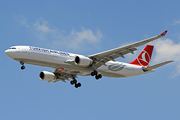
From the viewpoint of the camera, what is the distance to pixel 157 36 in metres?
32.5

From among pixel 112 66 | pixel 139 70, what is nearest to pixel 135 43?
pixel 112 66

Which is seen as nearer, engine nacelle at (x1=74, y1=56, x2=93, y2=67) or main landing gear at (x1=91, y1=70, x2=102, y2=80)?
engine nacelle at (x1=74, y1=56, x2=93, y2=67)

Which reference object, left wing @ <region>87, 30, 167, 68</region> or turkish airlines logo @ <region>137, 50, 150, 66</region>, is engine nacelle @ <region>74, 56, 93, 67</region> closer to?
left wing @ <region>87, 30, 167, 68</region>

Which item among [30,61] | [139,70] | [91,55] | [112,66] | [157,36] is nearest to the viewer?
[157,36]

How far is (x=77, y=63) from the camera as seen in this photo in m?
36.9

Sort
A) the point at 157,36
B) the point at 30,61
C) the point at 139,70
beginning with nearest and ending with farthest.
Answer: the point at 157,36, the point at 30,61, the point at 139,70

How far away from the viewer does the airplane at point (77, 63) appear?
115 feet

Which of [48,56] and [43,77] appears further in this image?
[43,77]

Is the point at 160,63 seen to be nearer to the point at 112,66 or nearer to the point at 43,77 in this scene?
the point at 112,66

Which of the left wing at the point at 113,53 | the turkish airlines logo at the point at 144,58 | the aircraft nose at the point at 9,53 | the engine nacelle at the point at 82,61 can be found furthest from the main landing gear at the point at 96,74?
the aircraft nose at the point at 9,53

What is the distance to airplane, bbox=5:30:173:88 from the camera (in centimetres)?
3512

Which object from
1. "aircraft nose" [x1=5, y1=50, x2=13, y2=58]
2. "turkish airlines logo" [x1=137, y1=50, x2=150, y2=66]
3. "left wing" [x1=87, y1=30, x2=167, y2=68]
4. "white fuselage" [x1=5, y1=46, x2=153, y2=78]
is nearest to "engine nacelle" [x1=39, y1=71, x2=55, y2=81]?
"white fuselage" [x1=5, y1=46, x2=153, y2=78]

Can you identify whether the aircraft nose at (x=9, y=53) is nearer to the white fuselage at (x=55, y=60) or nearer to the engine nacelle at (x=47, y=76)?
the white fuselage at (x=55, y=60)

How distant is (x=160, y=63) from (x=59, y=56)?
45.9 ft
